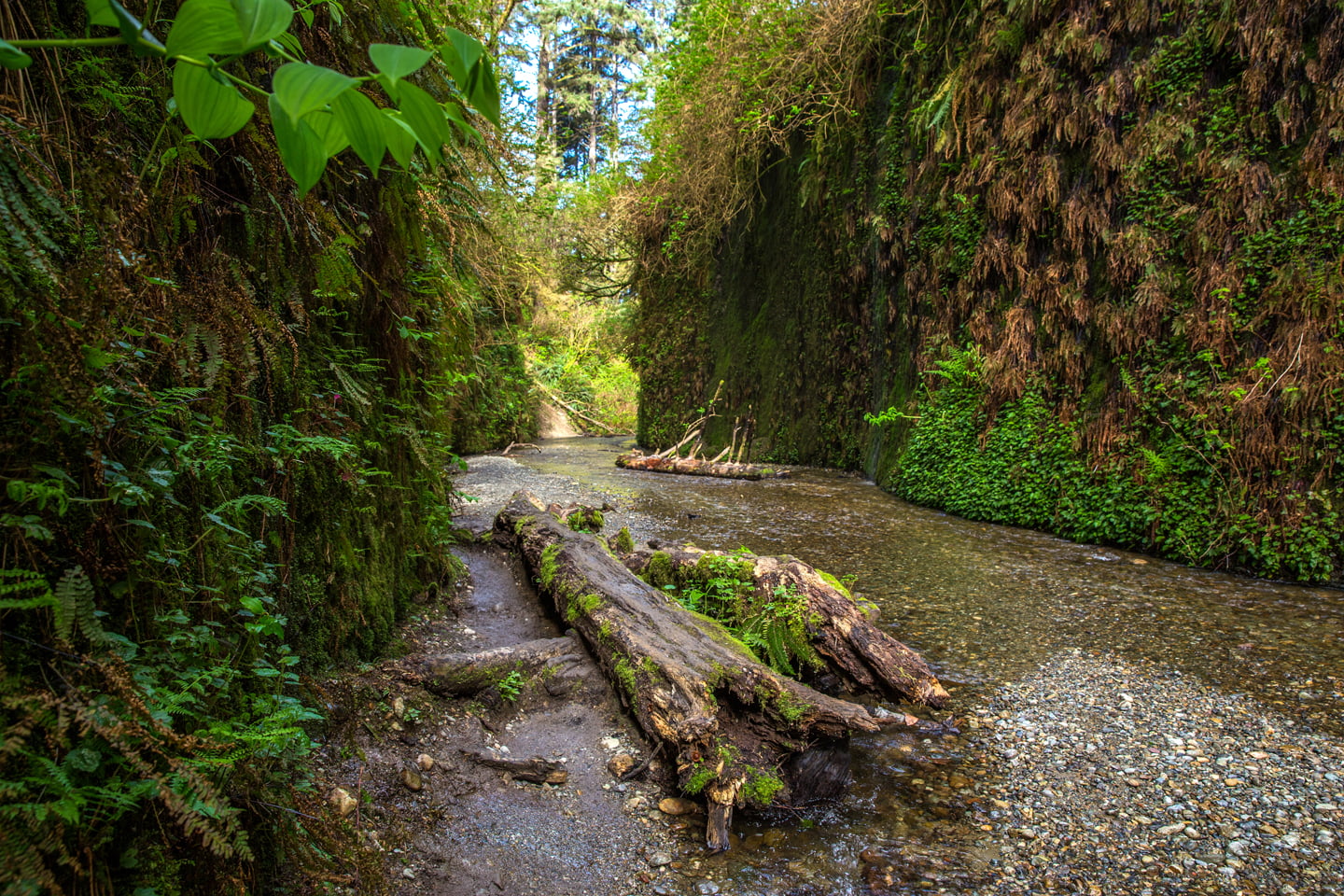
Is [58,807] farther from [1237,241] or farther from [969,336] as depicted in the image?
[969,336]

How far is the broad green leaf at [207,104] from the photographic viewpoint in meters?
0.75

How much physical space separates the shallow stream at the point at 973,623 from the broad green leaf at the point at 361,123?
2.53 metres

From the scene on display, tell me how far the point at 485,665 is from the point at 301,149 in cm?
302

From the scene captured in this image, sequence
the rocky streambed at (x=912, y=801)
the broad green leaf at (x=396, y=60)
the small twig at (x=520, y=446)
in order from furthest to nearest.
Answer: the small twig at (x=520, y=446)
the rocky streambed at (x=912, y=801)
the broad green leaf at (x=396, y=60)

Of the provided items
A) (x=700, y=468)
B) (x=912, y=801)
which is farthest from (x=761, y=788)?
(x=700, y=468)

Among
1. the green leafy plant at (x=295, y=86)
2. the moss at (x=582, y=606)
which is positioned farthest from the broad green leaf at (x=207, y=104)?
the moss at (x=582, y=606)

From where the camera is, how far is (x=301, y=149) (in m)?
0.75

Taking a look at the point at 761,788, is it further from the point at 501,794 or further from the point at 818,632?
the point at 818,632

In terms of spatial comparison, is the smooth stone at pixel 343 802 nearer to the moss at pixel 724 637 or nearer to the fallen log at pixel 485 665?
the fallen log at pixel 485 665

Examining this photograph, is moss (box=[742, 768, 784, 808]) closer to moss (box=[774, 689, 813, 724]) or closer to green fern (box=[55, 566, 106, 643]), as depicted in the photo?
moss (box=[774, 689, 813, 724])

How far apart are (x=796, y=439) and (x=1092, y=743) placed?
10.9 metres

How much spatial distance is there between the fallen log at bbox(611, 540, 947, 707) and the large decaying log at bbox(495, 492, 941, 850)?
0.42 metres

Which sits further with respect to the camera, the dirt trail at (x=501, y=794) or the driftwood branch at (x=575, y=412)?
the driftwood branch at (x=575, y=412)

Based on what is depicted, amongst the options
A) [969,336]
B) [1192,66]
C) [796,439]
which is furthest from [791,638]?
[796,439]
